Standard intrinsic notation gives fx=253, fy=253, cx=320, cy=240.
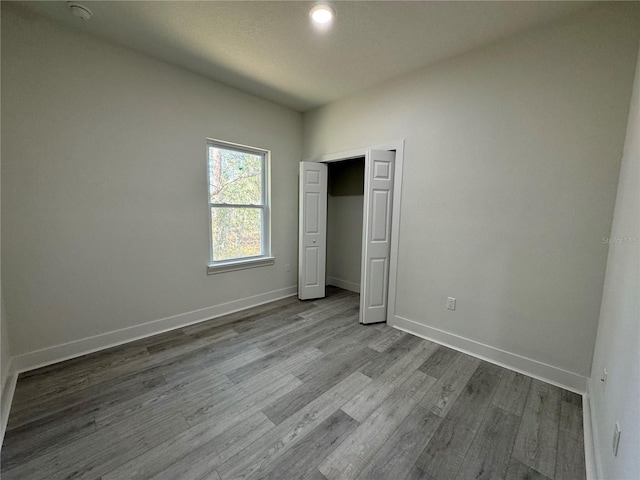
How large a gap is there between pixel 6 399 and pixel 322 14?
3.39 meters

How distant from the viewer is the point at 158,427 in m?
1.54

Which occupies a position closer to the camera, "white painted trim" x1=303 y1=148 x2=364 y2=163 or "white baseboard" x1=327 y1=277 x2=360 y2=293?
"white painted trim" x1=303 y1=148 x2=364 y2=163

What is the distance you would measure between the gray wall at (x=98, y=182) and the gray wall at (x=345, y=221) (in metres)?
1.83

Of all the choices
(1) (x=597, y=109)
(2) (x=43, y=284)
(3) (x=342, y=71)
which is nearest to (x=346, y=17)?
(3) (x=342, y=71)

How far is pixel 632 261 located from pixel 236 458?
219 centimetres

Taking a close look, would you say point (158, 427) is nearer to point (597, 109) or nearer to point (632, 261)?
point (632, 261)

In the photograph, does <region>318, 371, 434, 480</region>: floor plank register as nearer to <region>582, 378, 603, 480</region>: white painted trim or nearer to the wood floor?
the wood floor

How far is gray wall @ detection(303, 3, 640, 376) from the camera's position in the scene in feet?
5.80

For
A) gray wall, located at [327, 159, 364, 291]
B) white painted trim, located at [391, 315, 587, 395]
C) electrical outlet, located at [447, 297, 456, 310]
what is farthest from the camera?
gray wall, located at [327, 159, 364, 291]

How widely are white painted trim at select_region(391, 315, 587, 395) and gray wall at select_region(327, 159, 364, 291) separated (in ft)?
5.08

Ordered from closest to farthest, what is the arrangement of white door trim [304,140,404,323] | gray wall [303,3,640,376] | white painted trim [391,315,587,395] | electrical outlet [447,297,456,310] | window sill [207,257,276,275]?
gray wall [303,3,640,376]
white painted trim [391,315,587,395]
electrical outlet [447,297,456,310]
white door trim [304,140,404,323]
window sill [207,257,276,275]

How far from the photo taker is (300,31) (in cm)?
204


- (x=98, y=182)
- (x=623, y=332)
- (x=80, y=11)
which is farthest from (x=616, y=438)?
(x=80, y=11)

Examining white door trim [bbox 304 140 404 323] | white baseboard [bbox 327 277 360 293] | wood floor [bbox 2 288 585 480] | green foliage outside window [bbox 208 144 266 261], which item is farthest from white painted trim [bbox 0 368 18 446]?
white baseboard [bbox 327 277 360 293]
